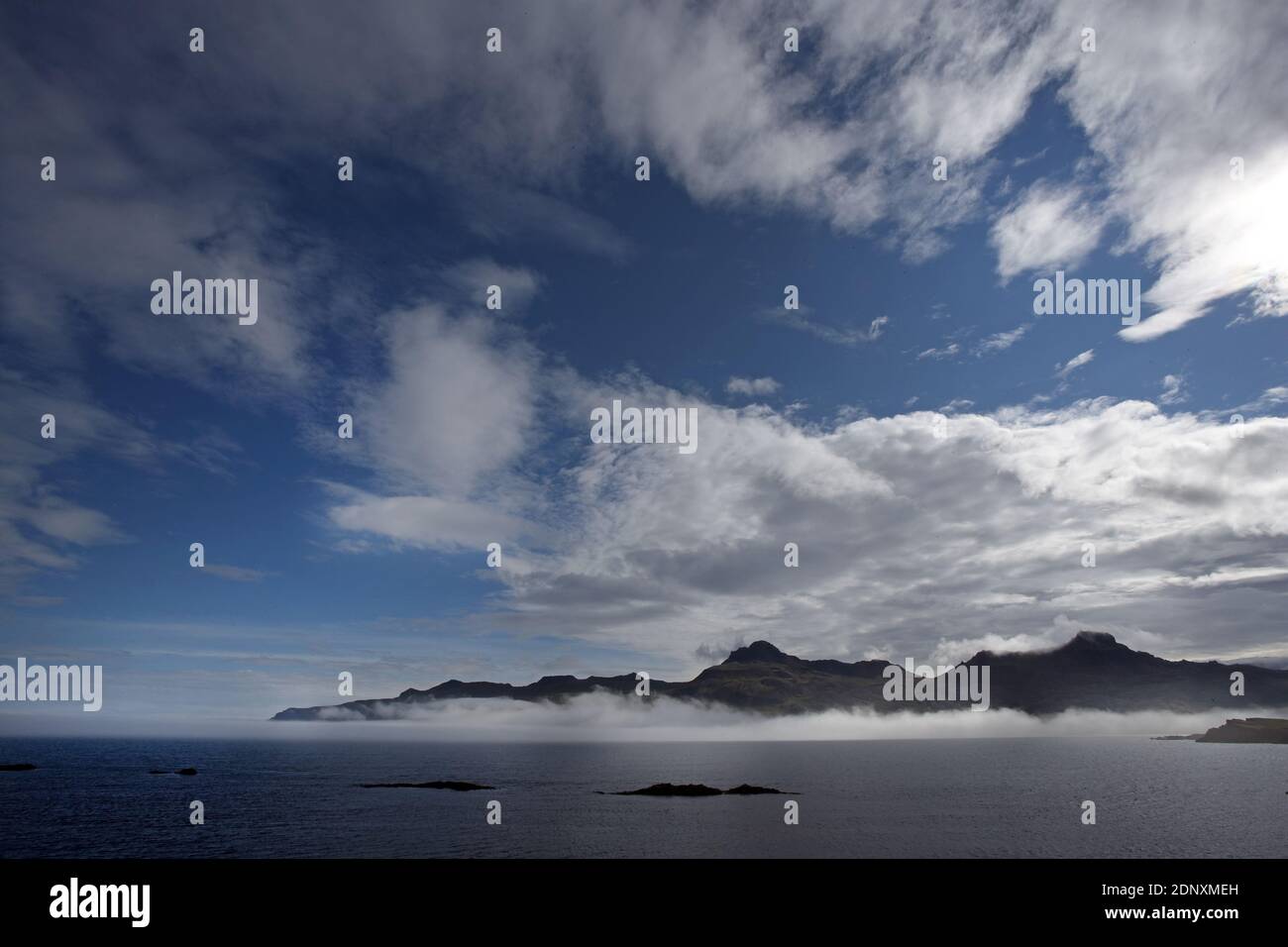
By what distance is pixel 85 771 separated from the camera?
176m

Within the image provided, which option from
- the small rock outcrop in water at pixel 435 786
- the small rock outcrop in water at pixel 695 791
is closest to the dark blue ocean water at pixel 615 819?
the small rock outcrop in water at pixel 435 786

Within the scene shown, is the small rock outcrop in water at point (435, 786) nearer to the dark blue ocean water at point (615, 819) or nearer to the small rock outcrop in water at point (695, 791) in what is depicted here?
the dark blue ocean water at point (615, 819)

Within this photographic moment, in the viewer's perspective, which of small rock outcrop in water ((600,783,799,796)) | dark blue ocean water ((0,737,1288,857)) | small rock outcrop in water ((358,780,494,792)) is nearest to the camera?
dark blue ocean water ((0,737,1288,857))

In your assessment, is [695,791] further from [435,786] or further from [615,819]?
[435,786]

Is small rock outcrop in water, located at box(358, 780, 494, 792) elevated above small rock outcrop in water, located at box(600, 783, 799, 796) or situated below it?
below

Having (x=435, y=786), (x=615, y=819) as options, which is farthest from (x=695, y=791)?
(x=435, y=786)

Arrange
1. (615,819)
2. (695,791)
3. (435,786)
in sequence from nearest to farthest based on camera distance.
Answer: (615,819) < (695,791) < (435,786)

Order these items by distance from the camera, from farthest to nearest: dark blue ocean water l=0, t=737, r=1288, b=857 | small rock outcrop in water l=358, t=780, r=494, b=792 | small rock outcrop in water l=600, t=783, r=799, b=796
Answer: small rock outcrop in water l=358, t=780, r=494, b=792
small rock outcrop in water l=600, t=783, r=799, b=796
dark blue ocean water l=0, t=737, r=1288, b=857

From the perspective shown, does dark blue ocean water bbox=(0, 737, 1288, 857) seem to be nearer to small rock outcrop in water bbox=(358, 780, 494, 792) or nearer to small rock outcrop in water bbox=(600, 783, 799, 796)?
small rock outcrop in water bbox=(358, 780, 494, 792)

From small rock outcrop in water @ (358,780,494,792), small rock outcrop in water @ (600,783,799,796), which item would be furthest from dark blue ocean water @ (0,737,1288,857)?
small rock outcrop in water @ (600,783,799,796)
